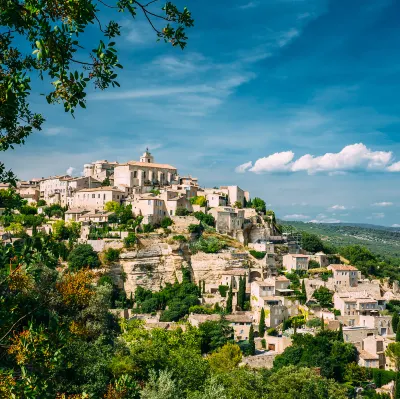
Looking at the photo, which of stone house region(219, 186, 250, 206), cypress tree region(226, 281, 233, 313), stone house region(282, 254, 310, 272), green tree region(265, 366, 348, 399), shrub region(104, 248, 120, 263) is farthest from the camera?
stone house region(219, 186, 250, 206)

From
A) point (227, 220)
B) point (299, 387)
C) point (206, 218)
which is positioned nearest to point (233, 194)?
point (227, 220)

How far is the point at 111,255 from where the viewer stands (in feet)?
167

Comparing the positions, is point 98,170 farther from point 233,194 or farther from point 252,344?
point 252,344

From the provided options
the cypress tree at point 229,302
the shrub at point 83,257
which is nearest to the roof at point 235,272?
the cypress tree at point 229,302

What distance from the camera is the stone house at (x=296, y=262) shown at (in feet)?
179

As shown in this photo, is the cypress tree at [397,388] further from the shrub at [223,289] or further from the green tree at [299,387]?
the shrub at [223,289]

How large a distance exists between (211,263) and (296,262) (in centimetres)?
974

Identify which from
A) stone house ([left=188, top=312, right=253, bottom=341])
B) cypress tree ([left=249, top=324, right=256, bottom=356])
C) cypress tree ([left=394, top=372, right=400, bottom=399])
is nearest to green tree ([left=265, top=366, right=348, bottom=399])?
cypress tree ([left=394, top=372, right=400, bottom=399])

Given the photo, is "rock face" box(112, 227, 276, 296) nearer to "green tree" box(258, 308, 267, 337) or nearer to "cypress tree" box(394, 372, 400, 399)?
"green tree" box(258, 308, 267, 337)

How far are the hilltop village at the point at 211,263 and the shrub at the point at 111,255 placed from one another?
107mm

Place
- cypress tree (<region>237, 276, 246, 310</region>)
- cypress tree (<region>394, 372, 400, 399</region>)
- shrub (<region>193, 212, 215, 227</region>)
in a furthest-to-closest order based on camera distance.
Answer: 1. shrub (<region>193, 212, 215, 227</region>)
2. cypress tree (<region>237, 276, 246, 310</region>)
3. cypress tree (<region>394, 372, 400, 399</region>)

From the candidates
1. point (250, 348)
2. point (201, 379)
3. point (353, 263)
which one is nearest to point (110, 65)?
point (201, 379)

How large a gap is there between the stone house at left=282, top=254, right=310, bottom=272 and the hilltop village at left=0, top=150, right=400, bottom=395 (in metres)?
0.11

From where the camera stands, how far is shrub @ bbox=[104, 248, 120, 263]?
50.8 metres
